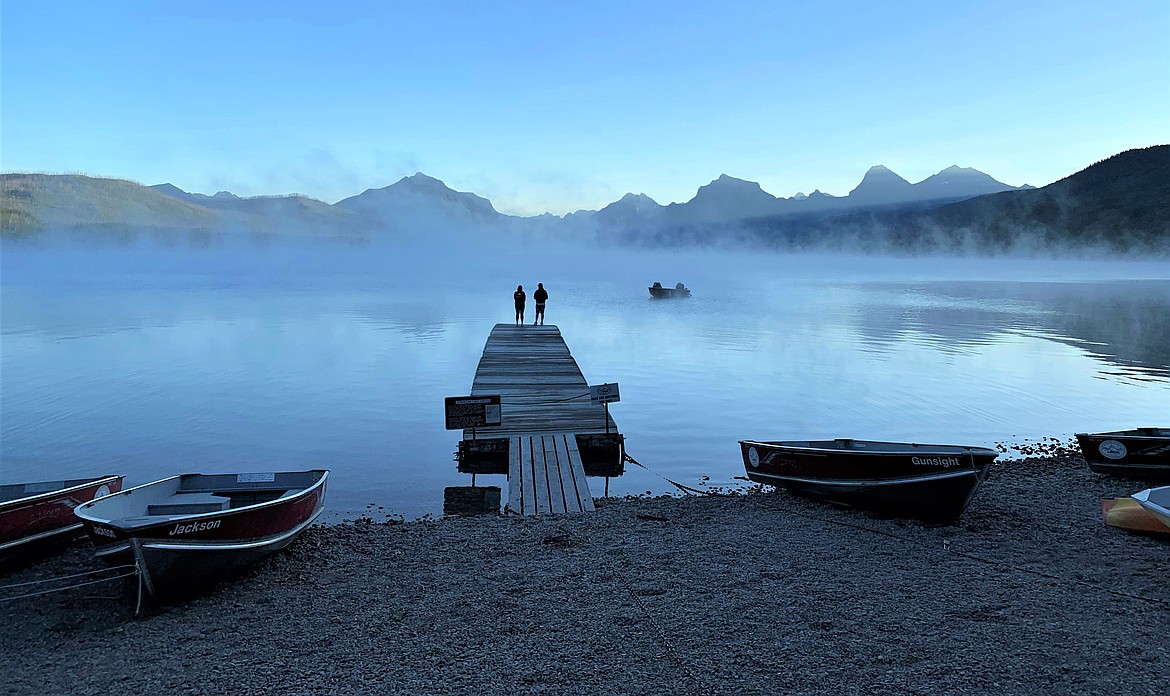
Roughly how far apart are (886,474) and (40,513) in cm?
1139

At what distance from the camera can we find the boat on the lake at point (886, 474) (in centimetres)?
1055

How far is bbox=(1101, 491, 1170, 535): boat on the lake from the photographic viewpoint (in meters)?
10.1

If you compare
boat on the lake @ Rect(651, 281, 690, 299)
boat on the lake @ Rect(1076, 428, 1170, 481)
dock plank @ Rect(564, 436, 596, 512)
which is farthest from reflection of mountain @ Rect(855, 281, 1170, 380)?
dock plank @ Rect(564, 436, 596, 512)

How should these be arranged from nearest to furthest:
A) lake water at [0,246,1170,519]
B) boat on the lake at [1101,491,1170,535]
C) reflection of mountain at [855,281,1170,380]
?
1. boat on the lake at [1101,491,1170,535]
2. lake water at [0,246,1170,519]
3. reflection of mountain at [855,281,1170,380]

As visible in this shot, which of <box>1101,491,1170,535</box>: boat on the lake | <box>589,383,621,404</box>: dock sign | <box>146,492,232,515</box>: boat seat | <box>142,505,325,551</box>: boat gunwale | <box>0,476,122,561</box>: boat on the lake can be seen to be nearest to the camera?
<box>142,505,325,551</box>: boat gunwale

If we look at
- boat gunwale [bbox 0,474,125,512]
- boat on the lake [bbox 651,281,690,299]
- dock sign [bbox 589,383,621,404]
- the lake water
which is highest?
boat on the lake [bbox 651,281,690,299]

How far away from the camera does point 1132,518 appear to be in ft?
34.2


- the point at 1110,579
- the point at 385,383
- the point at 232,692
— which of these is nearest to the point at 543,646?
the point at 232,692

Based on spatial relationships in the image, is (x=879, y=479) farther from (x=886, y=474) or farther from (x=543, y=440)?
(x=543, y=440)

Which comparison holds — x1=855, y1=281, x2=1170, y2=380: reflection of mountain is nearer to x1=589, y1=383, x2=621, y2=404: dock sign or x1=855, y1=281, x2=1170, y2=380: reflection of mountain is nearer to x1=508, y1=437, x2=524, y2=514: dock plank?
x1=589, y1=383, x2=621, y2=404: dock sign

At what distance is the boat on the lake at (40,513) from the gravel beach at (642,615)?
33 centimetres

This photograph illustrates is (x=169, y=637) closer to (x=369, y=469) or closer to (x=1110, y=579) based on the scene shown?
(x=369, y=469)

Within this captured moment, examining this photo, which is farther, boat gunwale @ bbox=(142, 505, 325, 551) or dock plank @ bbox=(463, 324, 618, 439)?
dock plank @ bbox=(463, 324, 618, 439)

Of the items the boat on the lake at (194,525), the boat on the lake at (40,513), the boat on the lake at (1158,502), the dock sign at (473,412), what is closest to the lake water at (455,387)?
the dock sign at (473,412)
